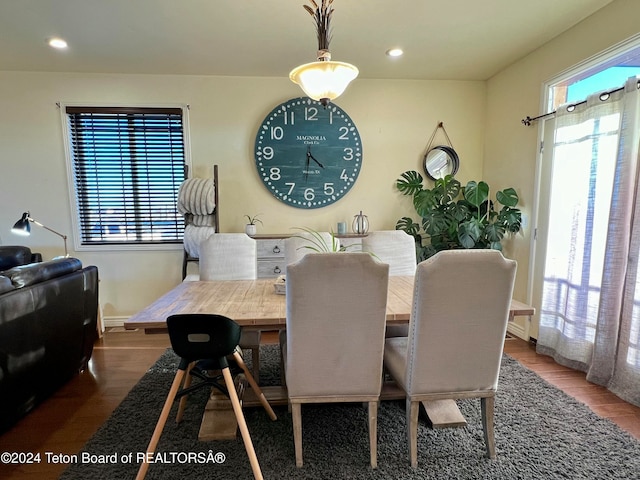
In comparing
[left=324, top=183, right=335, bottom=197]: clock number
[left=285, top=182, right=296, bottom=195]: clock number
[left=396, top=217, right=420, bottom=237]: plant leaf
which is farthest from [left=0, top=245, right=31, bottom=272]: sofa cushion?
[left=396, top=217, right=420, bottom=237]: plant leaf

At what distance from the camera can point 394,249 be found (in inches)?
99.5

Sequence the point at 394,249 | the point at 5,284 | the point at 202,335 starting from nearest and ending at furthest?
the point at 202,335 → the point at 5,284 → the point at 394,249

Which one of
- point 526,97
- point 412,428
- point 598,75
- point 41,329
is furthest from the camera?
point 526,97

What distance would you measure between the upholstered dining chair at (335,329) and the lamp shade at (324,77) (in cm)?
88

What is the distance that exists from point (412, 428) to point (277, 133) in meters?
2.90

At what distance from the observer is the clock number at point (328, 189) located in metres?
3.45

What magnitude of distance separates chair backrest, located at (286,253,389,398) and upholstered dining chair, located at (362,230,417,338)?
1.16 meters

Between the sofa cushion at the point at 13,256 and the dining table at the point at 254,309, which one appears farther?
the sofa cushion at the point at 13,256

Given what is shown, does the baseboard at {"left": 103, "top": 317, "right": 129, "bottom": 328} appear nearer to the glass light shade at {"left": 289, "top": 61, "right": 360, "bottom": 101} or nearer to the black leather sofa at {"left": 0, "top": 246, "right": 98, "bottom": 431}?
the black leather sofa at {"left": 0, "top": 246, "right": 98, "bottom": 431}

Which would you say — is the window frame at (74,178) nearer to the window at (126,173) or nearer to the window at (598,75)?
the window at (126,173)

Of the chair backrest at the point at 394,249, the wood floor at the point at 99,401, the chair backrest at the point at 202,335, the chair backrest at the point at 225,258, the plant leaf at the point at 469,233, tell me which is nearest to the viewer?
the chair backrest at the point at 202,335

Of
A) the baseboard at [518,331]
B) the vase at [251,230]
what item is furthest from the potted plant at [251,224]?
the baseboard at [518,331]

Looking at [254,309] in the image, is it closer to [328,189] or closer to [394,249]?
[394,249]

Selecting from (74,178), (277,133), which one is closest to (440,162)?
(277,133)
